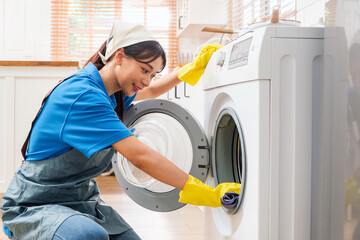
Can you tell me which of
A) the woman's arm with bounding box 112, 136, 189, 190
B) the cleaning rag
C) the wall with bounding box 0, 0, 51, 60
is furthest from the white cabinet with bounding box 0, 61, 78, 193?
the wall with bounding box 0, 0, 51, 60

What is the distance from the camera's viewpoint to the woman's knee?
116 centimetres

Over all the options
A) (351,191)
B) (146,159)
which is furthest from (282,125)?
(146,159)

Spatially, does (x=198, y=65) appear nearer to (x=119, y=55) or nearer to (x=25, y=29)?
(x=119, y=55)

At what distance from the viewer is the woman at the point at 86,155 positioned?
1187 mm

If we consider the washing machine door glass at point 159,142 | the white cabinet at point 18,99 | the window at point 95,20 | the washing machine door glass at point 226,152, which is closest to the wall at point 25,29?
the window at point 95,20

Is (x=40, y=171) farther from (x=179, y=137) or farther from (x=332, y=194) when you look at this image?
(x=332, y=194)

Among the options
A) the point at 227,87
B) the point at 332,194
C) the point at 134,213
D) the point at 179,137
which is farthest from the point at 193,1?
the point at 332,194

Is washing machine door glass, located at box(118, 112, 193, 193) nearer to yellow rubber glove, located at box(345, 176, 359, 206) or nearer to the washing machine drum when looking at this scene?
the washing machine drum

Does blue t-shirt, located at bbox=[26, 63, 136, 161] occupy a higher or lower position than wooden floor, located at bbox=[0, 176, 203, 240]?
higher

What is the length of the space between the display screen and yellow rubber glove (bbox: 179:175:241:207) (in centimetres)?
35

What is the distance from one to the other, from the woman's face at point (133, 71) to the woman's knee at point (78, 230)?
0.46 m

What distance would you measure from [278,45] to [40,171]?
2.64 ft

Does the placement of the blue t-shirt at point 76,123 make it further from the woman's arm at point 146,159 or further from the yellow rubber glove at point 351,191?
the yellow rubber glove at point 351,191

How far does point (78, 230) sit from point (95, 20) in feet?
14.9
